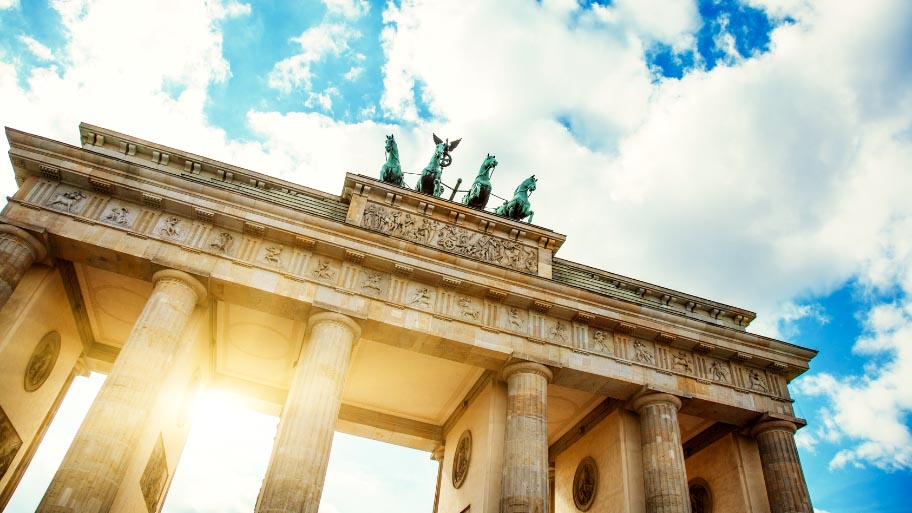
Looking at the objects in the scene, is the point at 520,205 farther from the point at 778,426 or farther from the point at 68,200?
the point at 68,200

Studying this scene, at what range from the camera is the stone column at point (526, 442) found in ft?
46.2

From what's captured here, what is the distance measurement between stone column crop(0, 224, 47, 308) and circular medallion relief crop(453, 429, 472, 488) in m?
12.6

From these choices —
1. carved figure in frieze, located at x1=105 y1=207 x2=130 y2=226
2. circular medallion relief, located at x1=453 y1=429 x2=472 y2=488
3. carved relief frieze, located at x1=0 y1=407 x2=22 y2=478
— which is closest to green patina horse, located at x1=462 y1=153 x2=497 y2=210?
circular medallion relief, located at x1=453 y1=429 x2=472 y2=488

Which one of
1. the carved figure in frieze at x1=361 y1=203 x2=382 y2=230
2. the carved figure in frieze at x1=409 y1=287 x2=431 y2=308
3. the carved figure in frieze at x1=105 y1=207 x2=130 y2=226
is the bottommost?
the carved figure in frieze at x1=409 y1=287 x2=431 y2=308

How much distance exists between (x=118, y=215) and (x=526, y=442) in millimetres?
12096

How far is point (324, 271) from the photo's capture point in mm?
15844

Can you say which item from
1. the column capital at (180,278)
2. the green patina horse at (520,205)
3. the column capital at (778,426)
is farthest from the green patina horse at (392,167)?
the column capital at (778,426)

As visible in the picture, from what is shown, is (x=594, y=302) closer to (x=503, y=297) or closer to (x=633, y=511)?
(x=503, y=297)

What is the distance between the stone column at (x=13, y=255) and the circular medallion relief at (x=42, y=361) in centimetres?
251

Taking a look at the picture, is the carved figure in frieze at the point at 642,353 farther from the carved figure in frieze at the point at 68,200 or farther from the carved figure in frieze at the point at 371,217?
the carved figure in frieze at the point at 68,200

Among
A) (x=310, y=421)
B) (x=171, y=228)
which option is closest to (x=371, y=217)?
(x=171, y=228)

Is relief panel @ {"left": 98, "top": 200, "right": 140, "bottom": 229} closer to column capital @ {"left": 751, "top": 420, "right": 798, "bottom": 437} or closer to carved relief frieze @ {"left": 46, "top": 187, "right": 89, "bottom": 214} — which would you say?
carved relief frieze @ {"left": 46, "top": 187, "right": 89, "bottom": 214}

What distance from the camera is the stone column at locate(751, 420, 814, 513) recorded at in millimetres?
16047

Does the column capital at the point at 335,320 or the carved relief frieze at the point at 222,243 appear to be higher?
the carved relief frieze at the point at 222,243
